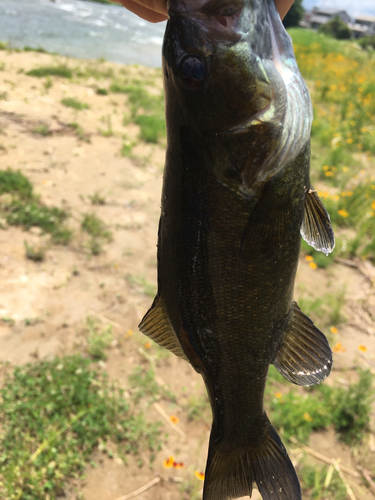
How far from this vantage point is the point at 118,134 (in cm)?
777

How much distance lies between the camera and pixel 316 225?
1.45 metres

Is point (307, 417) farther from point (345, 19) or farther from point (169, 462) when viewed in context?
point (345, 19)

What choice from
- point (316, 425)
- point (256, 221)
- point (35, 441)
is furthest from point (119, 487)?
point (256, 221)

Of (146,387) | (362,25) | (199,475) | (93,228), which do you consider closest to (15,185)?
(93,228)

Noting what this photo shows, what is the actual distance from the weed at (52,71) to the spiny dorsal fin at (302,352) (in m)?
10.1

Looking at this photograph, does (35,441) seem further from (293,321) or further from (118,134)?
(118,134)

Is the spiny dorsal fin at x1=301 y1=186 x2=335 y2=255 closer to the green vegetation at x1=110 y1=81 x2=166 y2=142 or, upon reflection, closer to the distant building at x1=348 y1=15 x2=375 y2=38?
the green vegetation at x1=110 y1=81 x2=166 y2=142

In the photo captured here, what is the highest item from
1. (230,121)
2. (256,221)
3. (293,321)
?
(230,121)

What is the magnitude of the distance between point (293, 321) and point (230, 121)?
88 cm

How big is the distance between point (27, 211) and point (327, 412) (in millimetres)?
4042

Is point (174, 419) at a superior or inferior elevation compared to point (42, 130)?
inferior

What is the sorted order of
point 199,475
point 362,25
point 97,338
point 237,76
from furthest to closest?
1. point 362,25
2. point 97,338
3. point 199,475
4. point 237,76

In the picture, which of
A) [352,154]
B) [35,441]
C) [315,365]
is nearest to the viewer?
[315,365]

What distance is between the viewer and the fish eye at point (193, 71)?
1216 mm
